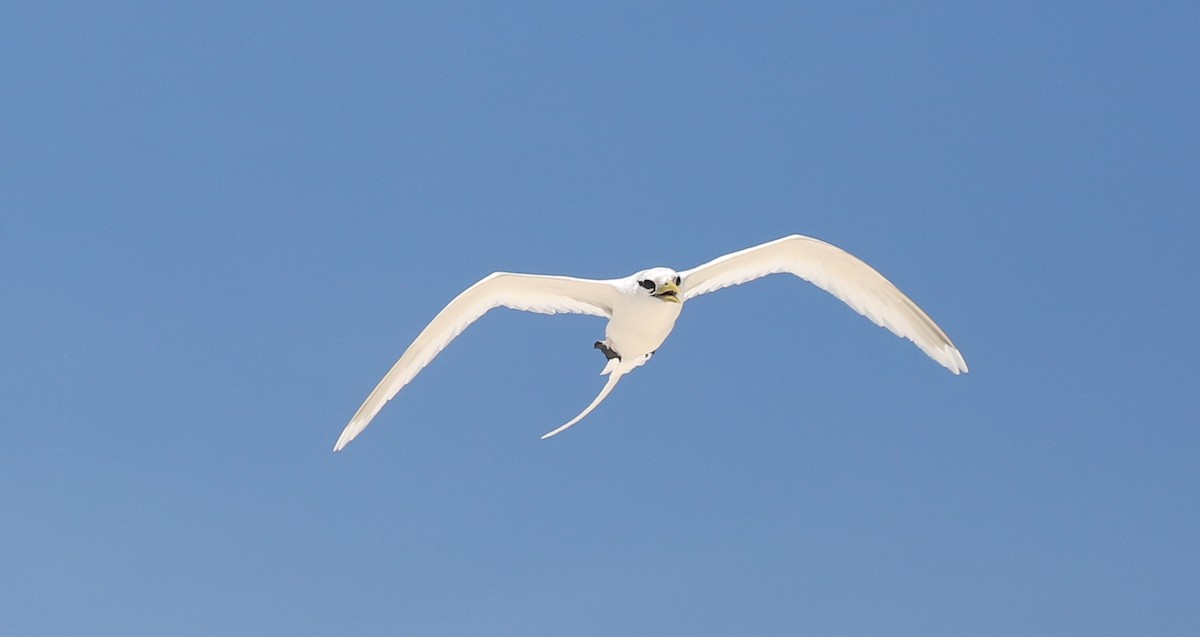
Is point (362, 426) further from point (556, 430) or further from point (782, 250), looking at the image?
point (782, 250)

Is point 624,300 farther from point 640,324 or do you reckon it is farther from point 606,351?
point 606,351

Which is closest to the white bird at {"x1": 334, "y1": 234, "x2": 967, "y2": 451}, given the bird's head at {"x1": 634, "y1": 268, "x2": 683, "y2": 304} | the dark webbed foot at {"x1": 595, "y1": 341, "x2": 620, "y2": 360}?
the dark webbed foot at {"x1": 595, "y1": 341, "x2": 620, "y2": 360}

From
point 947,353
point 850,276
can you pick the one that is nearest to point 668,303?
point 850,276

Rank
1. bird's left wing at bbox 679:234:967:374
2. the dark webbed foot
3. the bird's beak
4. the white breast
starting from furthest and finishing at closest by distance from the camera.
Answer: bird's left wing at bbox 679:234:967:374, the dark webbed foot, the white breast, the bird's beak

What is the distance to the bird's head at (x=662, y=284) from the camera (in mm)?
13359

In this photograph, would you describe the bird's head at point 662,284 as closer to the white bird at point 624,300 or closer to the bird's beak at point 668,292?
the bird's beak at point 668,292

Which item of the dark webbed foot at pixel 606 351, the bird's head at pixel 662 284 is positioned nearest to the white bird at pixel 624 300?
the dark webbed foot at pixel 606 351

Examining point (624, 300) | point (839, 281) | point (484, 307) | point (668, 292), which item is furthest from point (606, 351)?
point (839, 281)

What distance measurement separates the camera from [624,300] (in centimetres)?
1391

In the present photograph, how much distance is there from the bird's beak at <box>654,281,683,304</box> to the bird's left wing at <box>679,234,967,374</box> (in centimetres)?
102

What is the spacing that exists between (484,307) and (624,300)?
74.5 inches

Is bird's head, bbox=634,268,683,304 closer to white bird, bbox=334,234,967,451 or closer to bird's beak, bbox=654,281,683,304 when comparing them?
bird's beak, bbox=654,281,683,304

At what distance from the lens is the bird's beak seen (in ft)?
43.8

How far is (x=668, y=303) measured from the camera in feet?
44.2
